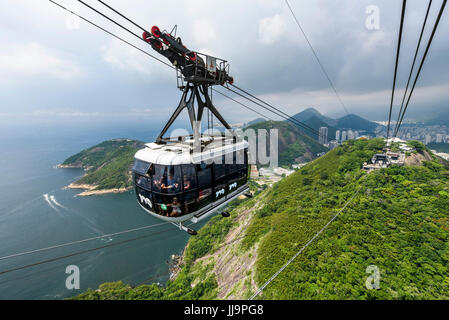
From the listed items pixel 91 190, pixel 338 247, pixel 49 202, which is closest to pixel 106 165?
pixel 91 190

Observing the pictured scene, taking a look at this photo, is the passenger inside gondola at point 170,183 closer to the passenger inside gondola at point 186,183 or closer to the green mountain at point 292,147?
the passenger inside gondola at point 186,183

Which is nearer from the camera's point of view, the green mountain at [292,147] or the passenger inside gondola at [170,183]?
the passenger inside gondola at [170,183]

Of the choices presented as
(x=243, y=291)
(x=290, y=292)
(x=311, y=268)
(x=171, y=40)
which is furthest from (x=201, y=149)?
(x=243, y=291)

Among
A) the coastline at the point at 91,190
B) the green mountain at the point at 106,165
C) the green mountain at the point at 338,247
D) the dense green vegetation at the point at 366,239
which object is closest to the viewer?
the dense green vegetation at the point at 366,239

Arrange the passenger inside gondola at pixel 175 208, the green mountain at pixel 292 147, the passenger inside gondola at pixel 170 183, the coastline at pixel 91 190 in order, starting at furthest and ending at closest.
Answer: the green mountain at pixel 292 147
the coastline at pixel 91 190
the passenger inside gondola at pixel 175 208
the passenger inside gondola at pixel 170 183

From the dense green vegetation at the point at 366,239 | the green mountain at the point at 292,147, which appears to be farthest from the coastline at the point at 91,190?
the green mountain at the point at 292,147

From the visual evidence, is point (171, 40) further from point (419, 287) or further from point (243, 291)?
point (419, 287)

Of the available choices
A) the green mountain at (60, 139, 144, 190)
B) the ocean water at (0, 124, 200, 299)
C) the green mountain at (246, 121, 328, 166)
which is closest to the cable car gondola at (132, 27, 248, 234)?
the ocean water at (0, 124, 200, 299)
